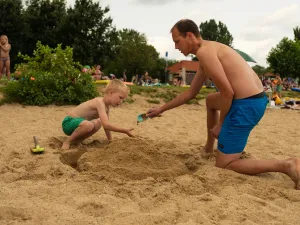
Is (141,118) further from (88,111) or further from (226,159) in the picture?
(226,159)

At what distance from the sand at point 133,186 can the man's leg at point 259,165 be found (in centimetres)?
8

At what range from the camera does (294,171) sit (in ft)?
9.52

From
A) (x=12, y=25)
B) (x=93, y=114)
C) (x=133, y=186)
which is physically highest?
(x=12, y=25)

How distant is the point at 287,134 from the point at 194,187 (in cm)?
359

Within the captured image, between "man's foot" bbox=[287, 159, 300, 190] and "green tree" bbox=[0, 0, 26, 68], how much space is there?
75.4 ft

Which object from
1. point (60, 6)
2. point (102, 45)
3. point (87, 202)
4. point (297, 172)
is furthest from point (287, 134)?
point (60, 6)

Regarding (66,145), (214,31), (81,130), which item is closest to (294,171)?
(81,130)

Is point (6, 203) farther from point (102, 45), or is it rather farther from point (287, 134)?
point (102, 45)

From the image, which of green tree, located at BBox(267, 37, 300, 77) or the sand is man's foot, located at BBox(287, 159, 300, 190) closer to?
the sand

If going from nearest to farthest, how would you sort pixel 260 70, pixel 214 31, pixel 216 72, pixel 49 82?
1. pixel 216 72
2. pixel 49 82
3. pixel 214 31
4. pixel 260 70

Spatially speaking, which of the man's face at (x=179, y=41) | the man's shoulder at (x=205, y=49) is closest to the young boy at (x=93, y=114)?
the man's face at (x=179, y=41)

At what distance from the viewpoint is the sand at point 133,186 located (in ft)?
7.07

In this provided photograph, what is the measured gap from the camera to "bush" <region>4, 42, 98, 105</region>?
7.15m

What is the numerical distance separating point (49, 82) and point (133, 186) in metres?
5.12
